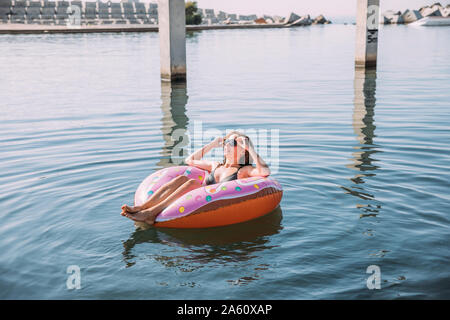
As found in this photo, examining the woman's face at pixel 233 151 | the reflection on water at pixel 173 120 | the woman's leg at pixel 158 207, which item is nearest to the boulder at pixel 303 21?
the reflection on water at pixel 173 120

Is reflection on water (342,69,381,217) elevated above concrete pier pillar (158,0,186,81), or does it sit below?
below

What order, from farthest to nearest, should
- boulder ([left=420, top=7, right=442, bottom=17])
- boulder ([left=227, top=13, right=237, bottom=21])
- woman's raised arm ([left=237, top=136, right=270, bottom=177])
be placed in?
boulder ([left=227, top=13, right=237, bottom=21]) < boulder ([left=420, top=7, right=442, bottom=17]) < woman's raised arm ([left=237, top=136, right=270, bottom=177])

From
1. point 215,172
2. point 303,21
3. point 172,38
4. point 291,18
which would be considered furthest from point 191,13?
point 215,172

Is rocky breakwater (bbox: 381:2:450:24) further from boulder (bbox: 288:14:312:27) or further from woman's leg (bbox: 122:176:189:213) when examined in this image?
woman's leg (bbox: 122:176:189:213)

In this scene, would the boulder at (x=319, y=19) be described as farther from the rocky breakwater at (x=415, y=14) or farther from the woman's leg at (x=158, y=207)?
the woman's leg at (x=158, y=207)

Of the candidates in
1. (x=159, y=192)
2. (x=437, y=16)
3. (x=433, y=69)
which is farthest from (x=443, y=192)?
(x=437, y=16)

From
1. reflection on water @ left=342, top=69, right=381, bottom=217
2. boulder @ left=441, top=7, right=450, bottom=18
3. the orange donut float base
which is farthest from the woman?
boulder @ left=441, top=7, right=450, bottom=18

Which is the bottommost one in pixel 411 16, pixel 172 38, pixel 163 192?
pixel 163 192

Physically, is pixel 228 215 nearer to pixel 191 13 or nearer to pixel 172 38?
pixel 172 38

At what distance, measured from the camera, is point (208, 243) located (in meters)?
6.44

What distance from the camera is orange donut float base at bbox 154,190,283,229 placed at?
6676mm

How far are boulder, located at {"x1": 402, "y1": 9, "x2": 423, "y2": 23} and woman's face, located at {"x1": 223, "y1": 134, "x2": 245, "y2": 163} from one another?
10218 cm

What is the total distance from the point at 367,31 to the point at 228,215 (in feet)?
62.6

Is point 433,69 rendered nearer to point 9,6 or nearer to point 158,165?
point 158,165
